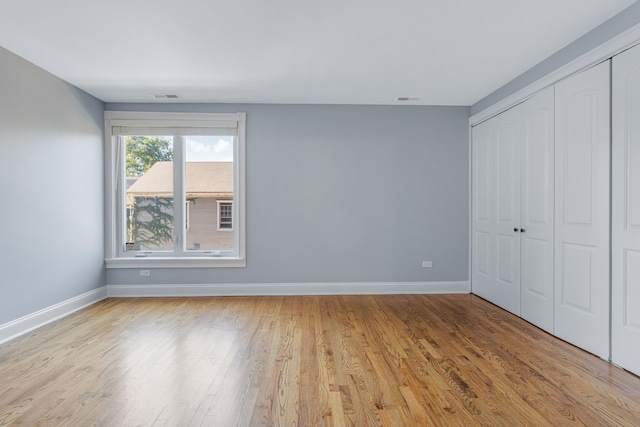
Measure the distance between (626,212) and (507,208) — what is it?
1562 mm

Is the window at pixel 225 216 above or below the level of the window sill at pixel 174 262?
above

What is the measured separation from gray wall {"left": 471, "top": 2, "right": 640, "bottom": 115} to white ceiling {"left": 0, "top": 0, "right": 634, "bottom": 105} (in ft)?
0.19

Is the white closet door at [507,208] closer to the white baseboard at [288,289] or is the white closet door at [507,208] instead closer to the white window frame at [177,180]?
the white baseboard at [288,289]

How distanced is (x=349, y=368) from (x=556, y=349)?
71.3 inches

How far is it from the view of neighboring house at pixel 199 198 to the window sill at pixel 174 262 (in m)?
0.20

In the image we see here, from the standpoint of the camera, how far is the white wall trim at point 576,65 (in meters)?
2.56

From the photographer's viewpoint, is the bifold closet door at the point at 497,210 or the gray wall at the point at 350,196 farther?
the gray wall at the point at 350,196

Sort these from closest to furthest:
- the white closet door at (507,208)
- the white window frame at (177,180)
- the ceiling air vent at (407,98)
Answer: the white closet door at (507,208)
the ceiling air vent at (407,98)
the white window frame at (177,180)

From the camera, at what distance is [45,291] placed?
3705 mm

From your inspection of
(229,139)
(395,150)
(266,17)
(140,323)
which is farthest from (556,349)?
(229,139)

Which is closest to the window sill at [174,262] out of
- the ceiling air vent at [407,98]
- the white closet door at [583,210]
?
the ceiling air vent at [407,98]

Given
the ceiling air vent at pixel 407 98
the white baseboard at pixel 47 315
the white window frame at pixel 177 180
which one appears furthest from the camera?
the white window frame at pixel 177 180

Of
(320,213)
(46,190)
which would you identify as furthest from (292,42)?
(46,190)

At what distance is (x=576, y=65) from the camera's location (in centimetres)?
305
